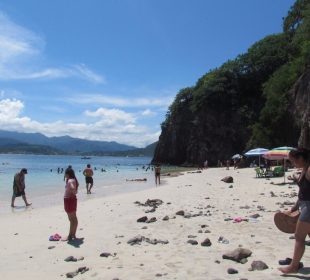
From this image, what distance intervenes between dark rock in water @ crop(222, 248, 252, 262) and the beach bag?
73 centimetres

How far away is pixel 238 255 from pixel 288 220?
99 cm

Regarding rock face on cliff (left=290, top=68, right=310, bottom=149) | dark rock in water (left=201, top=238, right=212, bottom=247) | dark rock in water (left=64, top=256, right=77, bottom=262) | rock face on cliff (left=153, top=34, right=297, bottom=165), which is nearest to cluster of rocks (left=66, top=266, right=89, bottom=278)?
dark rock in water (left=64, top=256, right=77, bottom=262)

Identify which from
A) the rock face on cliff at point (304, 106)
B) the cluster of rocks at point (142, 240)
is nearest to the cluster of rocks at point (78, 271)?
the cluster of rocks at point (142, 240)

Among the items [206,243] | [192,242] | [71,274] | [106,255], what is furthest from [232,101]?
[71,274]

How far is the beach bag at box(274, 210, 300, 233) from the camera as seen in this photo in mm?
6797

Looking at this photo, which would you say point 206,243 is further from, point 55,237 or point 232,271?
point 55,237

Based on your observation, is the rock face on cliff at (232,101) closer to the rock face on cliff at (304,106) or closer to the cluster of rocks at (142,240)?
the rock face on cliff at (304,106)

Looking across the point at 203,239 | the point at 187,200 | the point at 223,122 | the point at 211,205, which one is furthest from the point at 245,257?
the point at 223,122

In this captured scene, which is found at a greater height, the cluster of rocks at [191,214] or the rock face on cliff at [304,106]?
the rock face on cliff at [304,106]

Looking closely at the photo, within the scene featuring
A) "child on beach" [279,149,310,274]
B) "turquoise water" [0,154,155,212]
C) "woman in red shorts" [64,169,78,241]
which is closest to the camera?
"child on beach" [279,149,310,274]

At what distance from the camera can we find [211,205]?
1455cm

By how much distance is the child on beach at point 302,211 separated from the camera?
20.1ft

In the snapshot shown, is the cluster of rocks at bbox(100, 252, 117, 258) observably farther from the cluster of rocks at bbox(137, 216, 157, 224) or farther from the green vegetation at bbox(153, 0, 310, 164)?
the green vegetation at bbox(153, 0, 310, 164)

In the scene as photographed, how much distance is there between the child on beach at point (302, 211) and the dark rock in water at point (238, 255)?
83 cm
